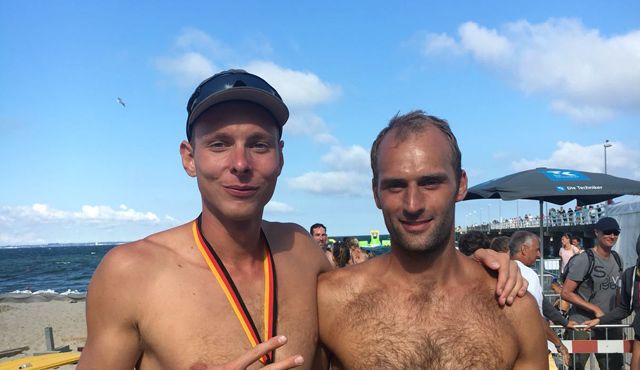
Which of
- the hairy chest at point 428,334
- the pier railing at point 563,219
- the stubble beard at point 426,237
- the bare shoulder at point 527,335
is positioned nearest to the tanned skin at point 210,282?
the hairy chest at point 428,334

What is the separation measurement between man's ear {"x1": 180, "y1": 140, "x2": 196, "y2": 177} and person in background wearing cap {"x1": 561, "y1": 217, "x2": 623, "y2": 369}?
572 centimetres

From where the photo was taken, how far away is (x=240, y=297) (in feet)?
7.00

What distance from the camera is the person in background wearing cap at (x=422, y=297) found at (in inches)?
96.6

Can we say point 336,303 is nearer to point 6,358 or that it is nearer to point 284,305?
point 284,305

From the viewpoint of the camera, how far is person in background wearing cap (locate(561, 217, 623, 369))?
643 cm

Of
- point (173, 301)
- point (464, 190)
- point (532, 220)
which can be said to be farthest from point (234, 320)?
point (532, 220)

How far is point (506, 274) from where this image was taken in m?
2.62

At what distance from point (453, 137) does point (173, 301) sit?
5.19ft

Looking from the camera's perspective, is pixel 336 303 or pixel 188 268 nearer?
pixel 188 268

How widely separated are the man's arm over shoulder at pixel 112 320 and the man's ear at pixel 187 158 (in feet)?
1.71

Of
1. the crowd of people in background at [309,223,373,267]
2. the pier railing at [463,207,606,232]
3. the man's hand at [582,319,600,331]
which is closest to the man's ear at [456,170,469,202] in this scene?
the man's hand at [582,319,600,331]

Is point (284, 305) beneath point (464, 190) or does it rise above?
beneath

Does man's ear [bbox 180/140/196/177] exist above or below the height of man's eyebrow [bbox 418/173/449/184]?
above

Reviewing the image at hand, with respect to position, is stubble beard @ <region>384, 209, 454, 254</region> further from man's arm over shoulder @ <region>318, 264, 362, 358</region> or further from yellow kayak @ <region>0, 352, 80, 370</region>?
yellow kayak @ <region>0, 352, 80, 370</region>
